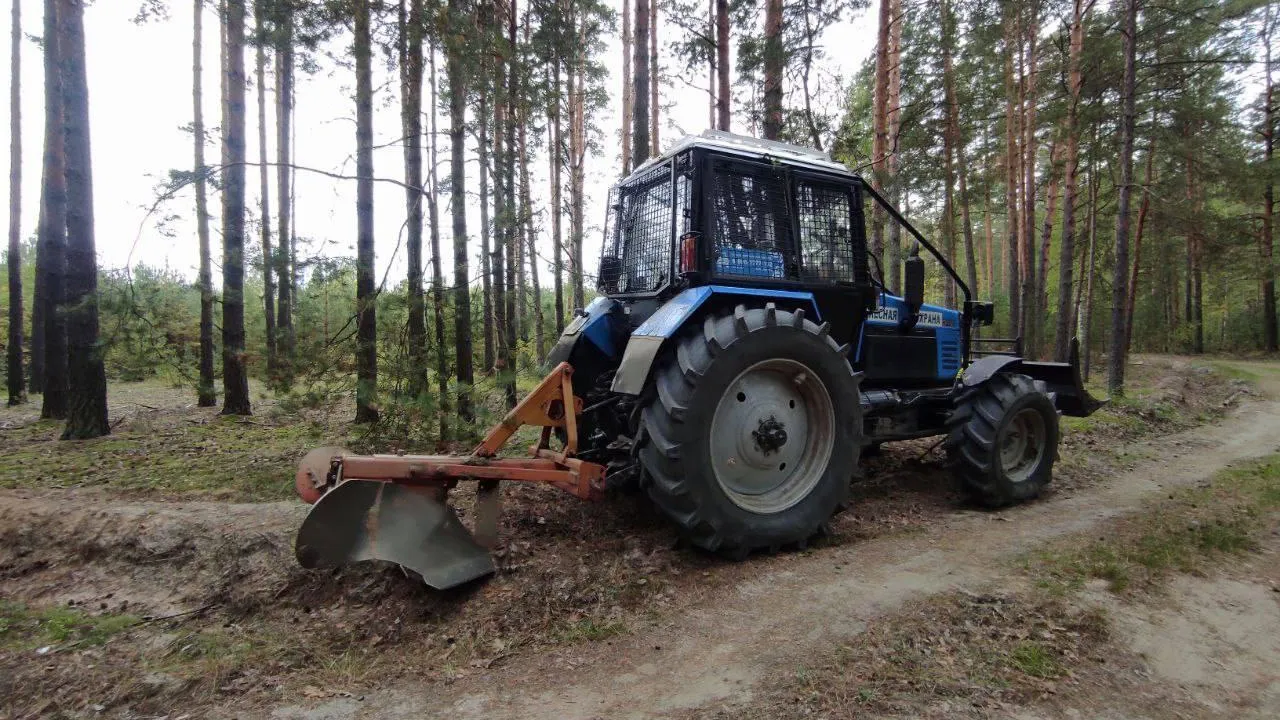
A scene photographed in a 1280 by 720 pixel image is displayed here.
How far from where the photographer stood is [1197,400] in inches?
475

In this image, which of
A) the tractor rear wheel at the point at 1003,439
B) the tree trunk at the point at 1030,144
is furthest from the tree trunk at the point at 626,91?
the tractor rear wheel at the point at 1003,439

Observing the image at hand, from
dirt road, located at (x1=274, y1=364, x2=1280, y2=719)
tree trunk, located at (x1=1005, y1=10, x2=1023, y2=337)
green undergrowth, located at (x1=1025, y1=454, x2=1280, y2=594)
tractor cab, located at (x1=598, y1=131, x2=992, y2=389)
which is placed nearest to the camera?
dirt road, located at (x1=274, y1=364, x2=1280, y2=719)

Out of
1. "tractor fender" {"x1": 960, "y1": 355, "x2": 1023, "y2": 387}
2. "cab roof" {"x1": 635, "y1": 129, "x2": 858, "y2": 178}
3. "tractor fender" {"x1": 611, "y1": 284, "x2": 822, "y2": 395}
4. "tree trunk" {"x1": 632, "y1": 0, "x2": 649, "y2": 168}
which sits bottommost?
"tractor fender" {"x1": 960, "y1": 355, "x2": 1023, "y2": 387}

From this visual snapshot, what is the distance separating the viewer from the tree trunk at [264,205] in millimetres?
5750

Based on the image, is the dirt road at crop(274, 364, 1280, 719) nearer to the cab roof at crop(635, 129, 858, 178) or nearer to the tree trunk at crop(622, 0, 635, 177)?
the cab roof at crop(635, 129, 858, 178)

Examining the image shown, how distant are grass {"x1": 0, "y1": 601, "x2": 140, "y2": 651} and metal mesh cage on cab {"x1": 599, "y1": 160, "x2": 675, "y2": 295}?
347 centimetres

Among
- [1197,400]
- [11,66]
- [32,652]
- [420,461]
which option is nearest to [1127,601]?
[420,461]

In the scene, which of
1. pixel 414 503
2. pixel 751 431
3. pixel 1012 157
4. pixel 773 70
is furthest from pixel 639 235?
pixel 1012 157

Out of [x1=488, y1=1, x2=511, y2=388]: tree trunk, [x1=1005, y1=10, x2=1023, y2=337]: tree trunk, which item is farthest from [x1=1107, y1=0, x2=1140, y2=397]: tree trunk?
[x1=488, y1=1, x2=511, y2=388]: tree trunk

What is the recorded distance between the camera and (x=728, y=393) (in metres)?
3.68

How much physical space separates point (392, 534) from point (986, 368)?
15.0ft

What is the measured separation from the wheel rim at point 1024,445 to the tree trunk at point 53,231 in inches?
449

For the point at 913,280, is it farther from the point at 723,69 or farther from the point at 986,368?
the point at 723,69

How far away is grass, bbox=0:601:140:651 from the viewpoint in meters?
2.92
